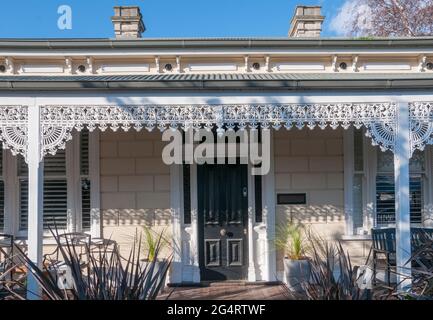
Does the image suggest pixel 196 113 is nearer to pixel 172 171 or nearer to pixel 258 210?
pixel 172 171

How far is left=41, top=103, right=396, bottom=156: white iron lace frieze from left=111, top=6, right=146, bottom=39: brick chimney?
3893mm

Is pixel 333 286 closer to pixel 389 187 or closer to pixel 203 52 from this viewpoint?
pixel 389 187

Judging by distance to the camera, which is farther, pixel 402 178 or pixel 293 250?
pixel 293 250

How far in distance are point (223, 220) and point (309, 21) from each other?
4636 millimetres

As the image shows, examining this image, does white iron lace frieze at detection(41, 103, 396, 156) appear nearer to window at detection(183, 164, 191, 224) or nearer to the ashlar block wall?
the ashlar block wall

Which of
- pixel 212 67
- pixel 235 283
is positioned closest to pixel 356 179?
pixel 235 283

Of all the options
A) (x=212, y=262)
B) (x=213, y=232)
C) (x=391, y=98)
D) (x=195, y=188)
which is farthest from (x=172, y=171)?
(x=391, y=98)

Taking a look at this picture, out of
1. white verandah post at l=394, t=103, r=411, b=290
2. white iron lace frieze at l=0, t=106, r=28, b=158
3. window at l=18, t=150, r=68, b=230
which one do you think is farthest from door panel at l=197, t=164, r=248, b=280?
white iron lace frieze at l=0, t=106, r=28, b=158

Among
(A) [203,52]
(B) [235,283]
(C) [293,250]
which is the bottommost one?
(B) [235,283]

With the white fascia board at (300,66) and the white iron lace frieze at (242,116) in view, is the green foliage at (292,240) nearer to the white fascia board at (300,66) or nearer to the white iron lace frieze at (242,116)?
the white iron lace frieze at (242,116)

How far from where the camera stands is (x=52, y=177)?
7176 millimetres

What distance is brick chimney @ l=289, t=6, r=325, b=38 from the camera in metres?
8.82

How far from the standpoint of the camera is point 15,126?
214 inches

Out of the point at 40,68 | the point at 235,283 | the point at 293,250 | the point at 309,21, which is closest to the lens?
the point at 293,250
